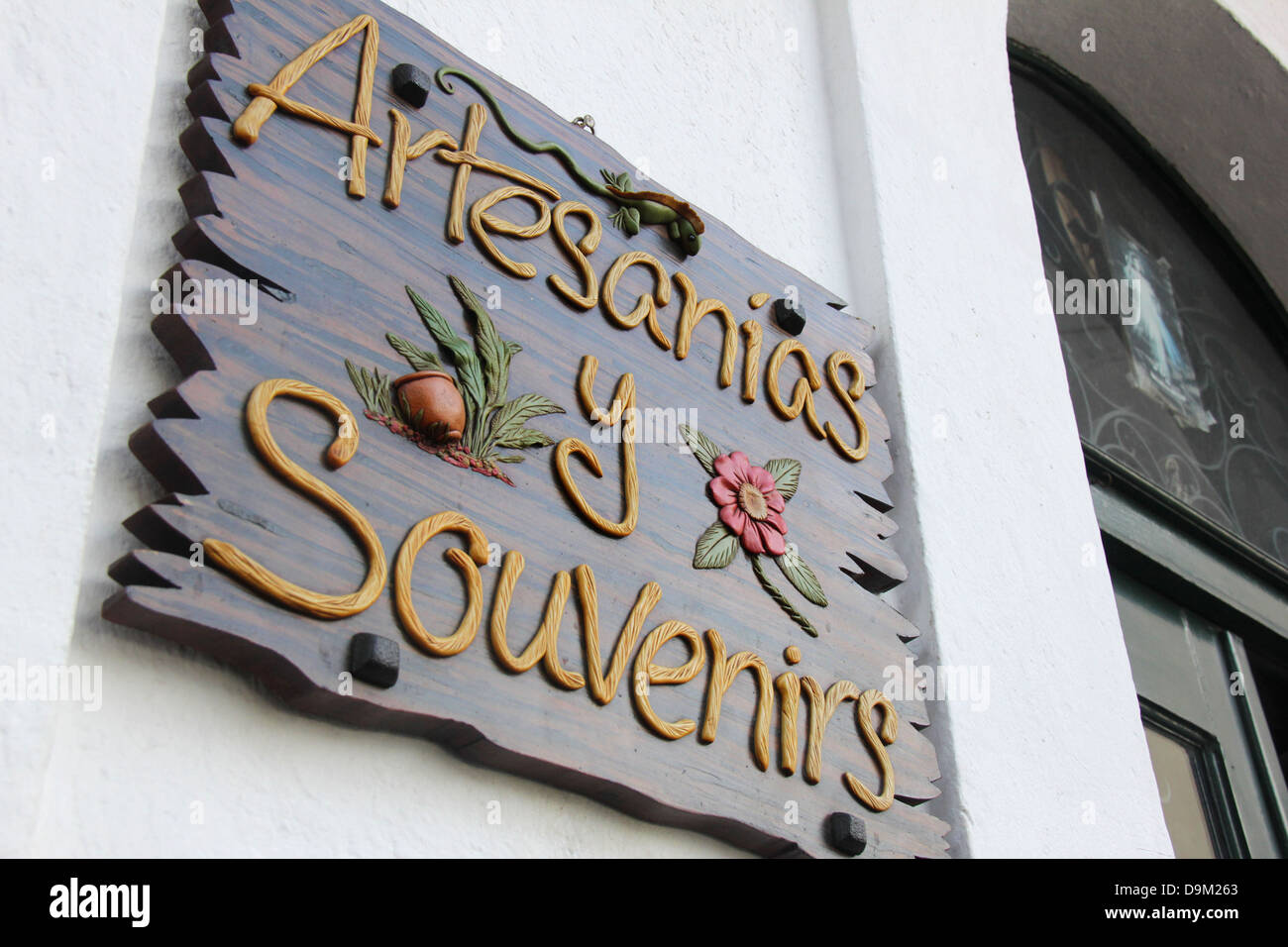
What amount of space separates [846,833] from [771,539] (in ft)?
1.04

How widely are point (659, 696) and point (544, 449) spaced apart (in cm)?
25

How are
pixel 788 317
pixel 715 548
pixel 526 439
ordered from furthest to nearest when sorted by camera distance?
1. pixel 788 317
2. pixel 715 548
3. pixel 526 439

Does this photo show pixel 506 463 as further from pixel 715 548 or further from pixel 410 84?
pixel 410 84

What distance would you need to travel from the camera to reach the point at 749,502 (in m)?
1.49

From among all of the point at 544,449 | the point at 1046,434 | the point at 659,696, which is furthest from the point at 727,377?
the point at 1046,434

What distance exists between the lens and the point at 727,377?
5.16ft

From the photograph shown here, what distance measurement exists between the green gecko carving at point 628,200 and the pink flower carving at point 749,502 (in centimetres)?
27

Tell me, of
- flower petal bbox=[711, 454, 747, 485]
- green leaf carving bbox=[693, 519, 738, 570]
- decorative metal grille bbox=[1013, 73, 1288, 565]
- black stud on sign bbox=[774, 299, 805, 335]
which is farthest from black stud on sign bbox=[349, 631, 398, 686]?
decorative metal grille bbox=[1013, 73, 1288, 565]

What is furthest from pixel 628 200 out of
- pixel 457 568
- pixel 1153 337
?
pixel 1153 337

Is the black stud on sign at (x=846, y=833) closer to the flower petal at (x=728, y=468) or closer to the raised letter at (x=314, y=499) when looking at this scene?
the flower petal at (x=728, y=468)

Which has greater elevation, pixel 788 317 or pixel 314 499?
pixel 788 317

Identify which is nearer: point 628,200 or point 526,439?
point 526,439

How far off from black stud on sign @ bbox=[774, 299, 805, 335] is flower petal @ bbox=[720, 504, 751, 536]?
0.31m

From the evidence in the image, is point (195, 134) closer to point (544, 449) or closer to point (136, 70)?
point (136, 70)
